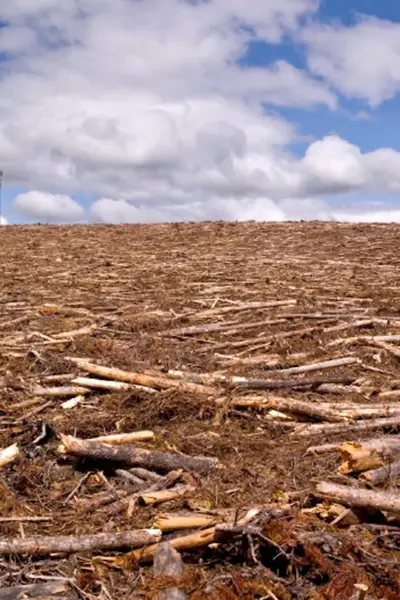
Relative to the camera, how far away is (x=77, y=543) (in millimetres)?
3643

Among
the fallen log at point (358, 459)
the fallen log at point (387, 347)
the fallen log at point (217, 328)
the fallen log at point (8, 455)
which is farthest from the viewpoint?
the fallen log at point (217, 328)

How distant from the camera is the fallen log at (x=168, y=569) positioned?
3.24 metres

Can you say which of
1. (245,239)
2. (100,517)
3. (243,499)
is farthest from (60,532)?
(245,239)

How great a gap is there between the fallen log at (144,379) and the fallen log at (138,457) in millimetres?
1053

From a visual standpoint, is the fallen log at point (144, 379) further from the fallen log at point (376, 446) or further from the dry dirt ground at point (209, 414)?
the fallen log at point (376, 446)

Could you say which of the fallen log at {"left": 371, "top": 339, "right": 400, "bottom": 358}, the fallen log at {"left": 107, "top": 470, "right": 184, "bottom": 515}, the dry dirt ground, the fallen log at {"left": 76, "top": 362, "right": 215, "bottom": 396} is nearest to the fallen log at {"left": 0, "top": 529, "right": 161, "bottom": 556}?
the dry dirt ground

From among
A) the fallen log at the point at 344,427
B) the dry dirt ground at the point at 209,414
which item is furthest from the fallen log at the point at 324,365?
the fallen log at the point at 344,427

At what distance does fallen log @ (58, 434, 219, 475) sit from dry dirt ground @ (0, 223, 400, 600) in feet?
0.24

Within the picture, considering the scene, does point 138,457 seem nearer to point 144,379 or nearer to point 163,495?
point 163,495

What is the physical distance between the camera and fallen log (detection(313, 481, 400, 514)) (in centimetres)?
377

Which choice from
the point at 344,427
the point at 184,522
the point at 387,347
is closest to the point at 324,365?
the point at 387,347

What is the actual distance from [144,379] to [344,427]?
1582mm

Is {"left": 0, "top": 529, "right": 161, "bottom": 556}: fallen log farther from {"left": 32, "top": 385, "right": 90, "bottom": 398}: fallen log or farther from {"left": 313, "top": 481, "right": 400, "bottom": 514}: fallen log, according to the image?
{"left": 32, "top": 385, "right": 90, "bottom": 398}: fallen log

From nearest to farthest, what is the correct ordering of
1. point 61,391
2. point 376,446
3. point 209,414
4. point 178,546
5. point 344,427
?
point 178,546, point 376,446, point 344,427, point 209,414, point 61,391
